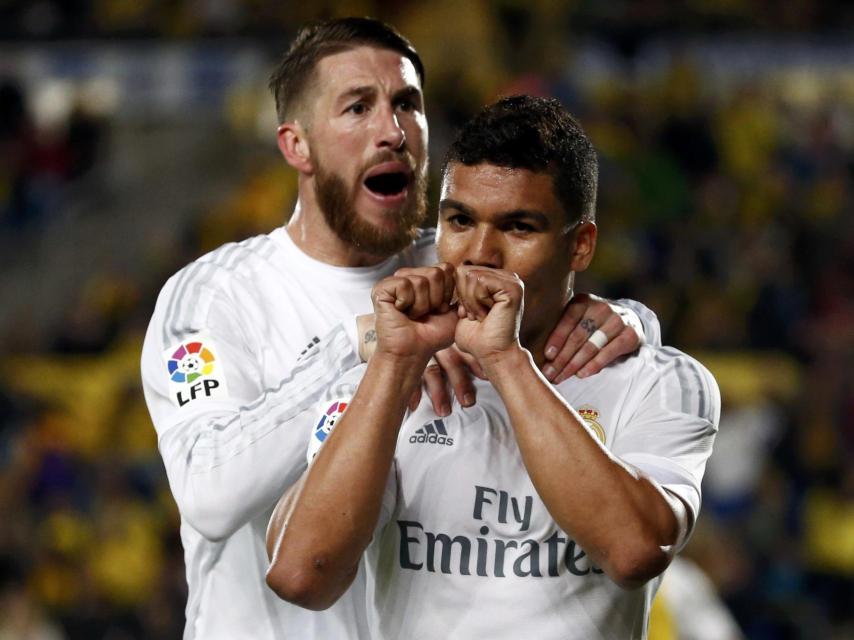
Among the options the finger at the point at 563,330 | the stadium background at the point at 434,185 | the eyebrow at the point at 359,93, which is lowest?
the stadium background at the point at 434,185

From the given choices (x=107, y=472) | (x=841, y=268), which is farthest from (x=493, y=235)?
(x=841, y=268)

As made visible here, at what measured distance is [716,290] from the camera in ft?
29.7

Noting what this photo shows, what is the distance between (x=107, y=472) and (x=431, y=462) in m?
6.25

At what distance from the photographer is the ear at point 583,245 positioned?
2664 millimetres

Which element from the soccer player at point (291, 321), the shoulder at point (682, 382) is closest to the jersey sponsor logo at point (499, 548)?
the soccer player at point (291, 321)

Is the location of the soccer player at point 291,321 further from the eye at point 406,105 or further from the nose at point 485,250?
the nose at point 485,250

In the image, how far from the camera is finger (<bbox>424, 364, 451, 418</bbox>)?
103 inches

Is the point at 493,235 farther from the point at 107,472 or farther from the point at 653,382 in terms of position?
the point at 107,472


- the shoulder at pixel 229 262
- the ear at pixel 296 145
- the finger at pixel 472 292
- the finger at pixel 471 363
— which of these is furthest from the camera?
the ear at pixel 296 145

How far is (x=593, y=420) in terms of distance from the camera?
2592 millimetres

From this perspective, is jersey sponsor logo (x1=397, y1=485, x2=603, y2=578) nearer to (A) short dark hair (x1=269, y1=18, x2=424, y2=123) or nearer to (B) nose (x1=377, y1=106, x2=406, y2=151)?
(B) nose (x1=377, y1=106, x2=406, y2=151)

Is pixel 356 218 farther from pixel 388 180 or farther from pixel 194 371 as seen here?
pixel 194 371

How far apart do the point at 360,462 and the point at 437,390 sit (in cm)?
30

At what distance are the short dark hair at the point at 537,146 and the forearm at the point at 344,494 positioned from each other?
428 millimetres
